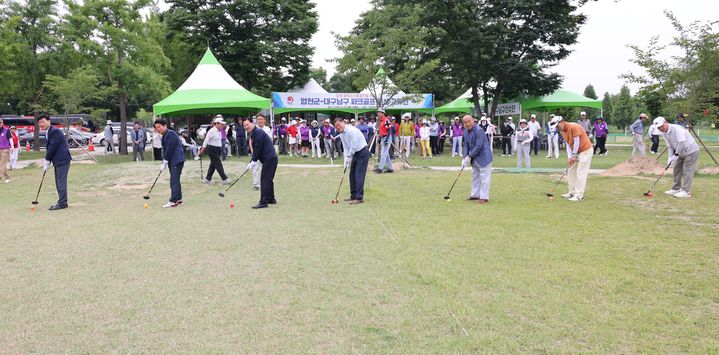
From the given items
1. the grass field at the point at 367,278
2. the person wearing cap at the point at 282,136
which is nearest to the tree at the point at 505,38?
the person wearing cap at the point at 282,136

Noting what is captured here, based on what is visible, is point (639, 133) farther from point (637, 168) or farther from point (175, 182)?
point (175, 182)

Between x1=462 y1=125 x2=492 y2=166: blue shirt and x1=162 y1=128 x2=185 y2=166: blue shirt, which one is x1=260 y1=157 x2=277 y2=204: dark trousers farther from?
x1=462 y1=125 x2=492 y2=166: blue shirt

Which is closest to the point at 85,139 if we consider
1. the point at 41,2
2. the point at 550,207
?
the point at 41,2

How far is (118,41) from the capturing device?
25125mm

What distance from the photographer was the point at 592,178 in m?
13.7

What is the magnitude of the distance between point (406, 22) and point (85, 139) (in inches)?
1116

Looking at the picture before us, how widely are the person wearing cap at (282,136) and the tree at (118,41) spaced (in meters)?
7.41

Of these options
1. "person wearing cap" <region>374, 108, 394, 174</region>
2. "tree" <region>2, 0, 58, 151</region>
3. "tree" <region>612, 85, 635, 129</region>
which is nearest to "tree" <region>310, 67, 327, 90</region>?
"tree" <region>2, 0, 58, 151</region>

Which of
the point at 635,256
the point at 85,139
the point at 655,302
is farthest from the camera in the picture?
the point at 85,139

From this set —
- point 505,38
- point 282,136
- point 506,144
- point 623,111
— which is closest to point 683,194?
point 506,144

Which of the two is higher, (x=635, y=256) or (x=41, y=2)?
(x=41, y=2)

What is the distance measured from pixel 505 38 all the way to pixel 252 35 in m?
16.5

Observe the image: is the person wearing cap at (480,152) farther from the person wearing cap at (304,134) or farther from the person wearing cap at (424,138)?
the person wearing cap at (304,134)

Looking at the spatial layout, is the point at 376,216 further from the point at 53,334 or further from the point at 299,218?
the point at 53,334
